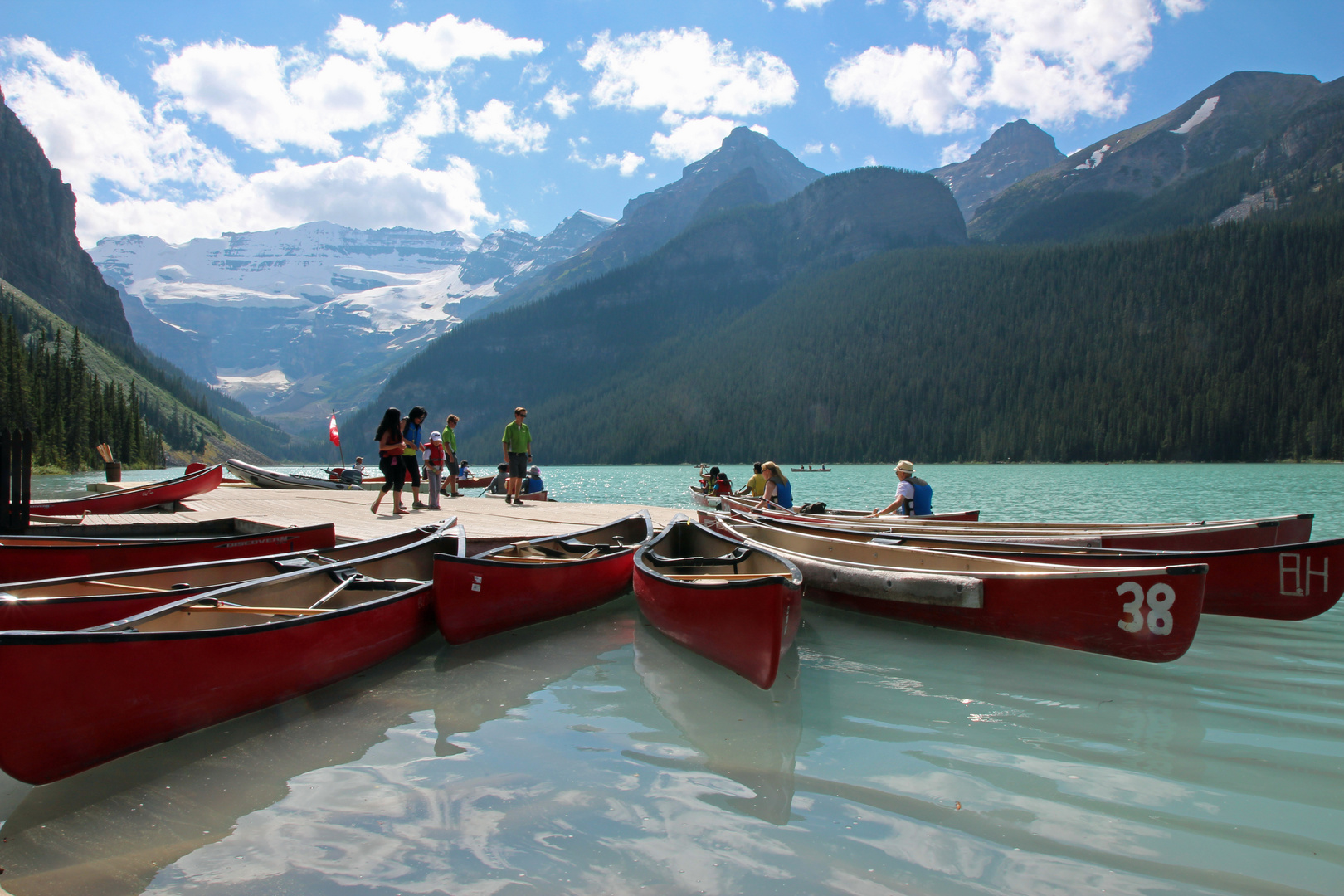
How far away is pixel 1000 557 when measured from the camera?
818cm

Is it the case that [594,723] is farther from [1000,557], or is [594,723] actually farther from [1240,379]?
[1240,379]

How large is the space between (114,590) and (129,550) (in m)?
3.05

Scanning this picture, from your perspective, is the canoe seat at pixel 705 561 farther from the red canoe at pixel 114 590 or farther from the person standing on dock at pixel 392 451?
the person standing on dock at pixel 392 451

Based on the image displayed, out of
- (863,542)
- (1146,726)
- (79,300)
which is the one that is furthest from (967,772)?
(79,300)

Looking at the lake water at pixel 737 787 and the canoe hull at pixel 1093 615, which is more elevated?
the canoe hull at pixel 1093 615

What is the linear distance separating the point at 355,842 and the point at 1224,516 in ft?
94.8

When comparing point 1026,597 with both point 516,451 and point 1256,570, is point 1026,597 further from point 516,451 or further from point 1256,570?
point 516,451

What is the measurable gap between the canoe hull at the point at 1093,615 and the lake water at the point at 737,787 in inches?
12.3

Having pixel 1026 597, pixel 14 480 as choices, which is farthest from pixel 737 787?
pixel 14 480

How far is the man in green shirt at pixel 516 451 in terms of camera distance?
1553cm

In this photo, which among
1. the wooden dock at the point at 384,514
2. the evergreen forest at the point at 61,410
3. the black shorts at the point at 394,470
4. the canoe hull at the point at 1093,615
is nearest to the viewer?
the canoe hull at the point at 1093,615

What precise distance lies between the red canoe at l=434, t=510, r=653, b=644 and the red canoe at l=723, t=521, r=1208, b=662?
203 cm

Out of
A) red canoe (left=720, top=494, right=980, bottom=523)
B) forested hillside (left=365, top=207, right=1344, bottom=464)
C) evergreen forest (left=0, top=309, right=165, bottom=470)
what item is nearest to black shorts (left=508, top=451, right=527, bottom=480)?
red canoe (left=720, top=494, right=980, bottom=523)

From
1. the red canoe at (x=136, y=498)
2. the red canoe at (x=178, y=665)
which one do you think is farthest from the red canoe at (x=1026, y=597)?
the red canoe at (x=136, y=498)
